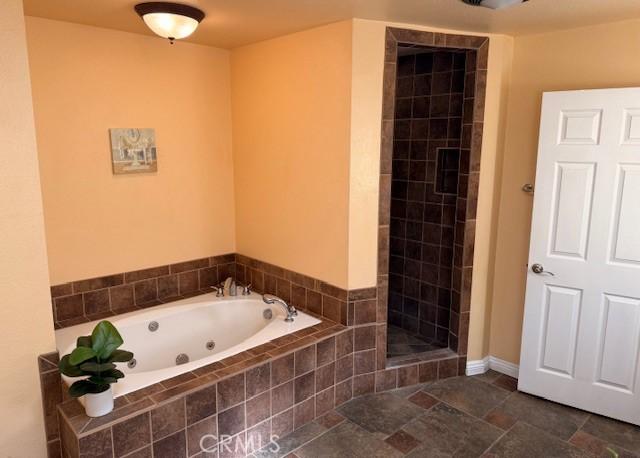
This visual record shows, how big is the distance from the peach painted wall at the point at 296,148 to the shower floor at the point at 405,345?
2.80ft

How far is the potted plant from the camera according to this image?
5.97 feet

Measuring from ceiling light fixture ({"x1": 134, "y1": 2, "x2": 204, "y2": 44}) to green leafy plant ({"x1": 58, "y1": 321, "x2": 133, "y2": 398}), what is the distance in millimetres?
1538

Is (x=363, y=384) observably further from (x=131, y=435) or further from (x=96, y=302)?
(x=96, y=302)

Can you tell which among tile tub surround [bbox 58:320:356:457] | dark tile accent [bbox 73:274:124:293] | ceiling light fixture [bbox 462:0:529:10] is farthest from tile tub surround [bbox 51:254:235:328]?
ceiling light fixture [bbox 462:0:529:10]

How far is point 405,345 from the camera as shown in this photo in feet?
11.6

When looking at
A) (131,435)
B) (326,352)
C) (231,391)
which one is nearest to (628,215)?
(326,352)

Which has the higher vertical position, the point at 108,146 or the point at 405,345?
the point at 108,146

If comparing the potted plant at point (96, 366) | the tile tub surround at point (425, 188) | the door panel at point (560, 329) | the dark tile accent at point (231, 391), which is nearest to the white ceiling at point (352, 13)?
the tile tub surround at point (425, 188)

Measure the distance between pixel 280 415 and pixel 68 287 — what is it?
5.24 ft

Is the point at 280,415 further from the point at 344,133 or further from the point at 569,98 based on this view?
the point at 569,98

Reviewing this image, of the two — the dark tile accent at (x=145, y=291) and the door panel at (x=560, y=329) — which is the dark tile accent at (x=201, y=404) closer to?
the dark tile accent at (x=145, y=291)

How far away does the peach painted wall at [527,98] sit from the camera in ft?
8.54

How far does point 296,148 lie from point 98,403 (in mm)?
1883

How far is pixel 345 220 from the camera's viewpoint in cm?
281
